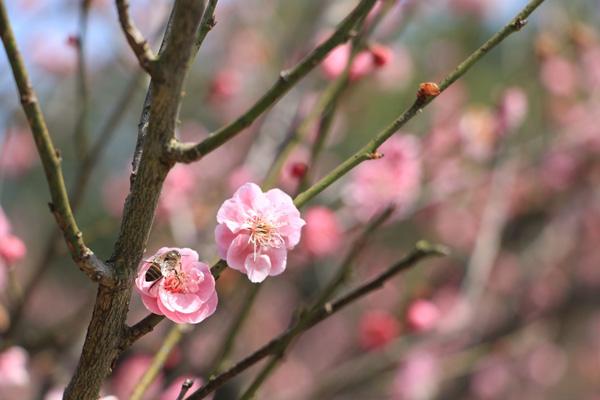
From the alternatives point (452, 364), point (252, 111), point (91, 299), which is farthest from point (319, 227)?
point (252, 111)

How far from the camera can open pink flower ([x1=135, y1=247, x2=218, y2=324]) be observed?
0.87 metres

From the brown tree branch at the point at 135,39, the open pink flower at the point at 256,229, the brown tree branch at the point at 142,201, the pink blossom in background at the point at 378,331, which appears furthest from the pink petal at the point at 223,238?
the pink blossom in background at the point at 378,331

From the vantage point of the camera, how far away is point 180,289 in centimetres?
88

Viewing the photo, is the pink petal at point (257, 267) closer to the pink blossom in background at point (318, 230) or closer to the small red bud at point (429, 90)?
the small red bud at point (429, 90)

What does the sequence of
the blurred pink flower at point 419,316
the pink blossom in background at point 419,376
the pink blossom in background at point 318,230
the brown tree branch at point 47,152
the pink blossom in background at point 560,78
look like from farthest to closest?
1. the pink blossom in background at point 560,78
2. the pink blossom in background at point 419,376
3. the pink blossom in background at point 318,230
4. the blurred pink flower at point 419,316
5. the brown tree branch at point 47,152

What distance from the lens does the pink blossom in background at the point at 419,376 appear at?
8.91ft

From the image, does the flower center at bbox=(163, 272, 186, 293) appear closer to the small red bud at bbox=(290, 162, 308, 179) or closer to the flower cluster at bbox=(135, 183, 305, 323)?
the flower cluster at bbox=(135, 183, 305, 323)

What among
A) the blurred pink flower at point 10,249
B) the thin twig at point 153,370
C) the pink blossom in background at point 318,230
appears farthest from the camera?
the pink blossom in background at point 318,230

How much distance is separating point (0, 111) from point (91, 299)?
102 cm

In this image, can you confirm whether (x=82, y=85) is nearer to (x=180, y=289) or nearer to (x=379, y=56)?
(x=379, y=56)

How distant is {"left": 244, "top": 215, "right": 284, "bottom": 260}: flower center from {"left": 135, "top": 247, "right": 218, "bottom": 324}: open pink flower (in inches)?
2.7

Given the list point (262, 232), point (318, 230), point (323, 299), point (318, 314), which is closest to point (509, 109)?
point (318, 230)

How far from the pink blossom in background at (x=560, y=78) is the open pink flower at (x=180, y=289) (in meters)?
3.20

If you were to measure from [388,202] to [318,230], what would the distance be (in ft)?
0.75
